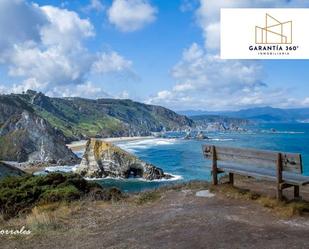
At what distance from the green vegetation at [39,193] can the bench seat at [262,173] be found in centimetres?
363

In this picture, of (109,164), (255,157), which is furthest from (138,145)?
(255,157)

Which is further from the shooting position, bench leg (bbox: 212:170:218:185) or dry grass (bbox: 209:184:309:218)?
bench leg (bbox: 212:170:218:185)

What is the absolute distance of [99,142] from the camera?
219 ft

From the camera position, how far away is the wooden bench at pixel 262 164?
1025cm

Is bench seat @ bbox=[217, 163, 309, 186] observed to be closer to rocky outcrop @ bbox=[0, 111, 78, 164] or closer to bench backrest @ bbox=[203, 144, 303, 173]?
bench backrest @ bbox=[203, 144, 303, 173]

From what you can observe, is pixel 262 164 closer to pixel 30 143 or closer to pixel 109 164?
pixel 109 164

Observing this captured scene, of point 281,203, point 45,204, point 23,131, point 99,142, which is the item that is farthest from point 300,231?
point 23,131

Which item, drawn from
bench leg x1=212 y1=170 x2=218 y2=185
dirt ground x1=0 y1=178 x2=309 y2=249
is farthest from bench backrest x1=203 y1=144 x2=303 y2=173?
dirt ground x1=0 y1=178 x2=309 y2=249

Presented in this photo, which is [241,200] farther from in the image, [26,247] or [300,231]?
[26,247]

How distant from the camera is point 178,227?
8.88 m

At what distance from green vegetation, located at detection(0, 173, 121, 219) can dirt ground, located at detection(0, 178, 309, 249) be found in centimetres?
211

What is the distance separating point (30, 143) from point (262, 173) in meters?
97.2

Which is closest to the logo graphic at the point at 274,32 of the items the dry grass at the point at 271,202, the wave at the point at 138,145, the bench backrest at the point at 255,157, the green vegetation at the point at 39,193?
the bench backrest at the point at 255,157

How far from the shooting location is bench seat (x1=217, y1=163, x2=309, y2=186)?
1038 cm
